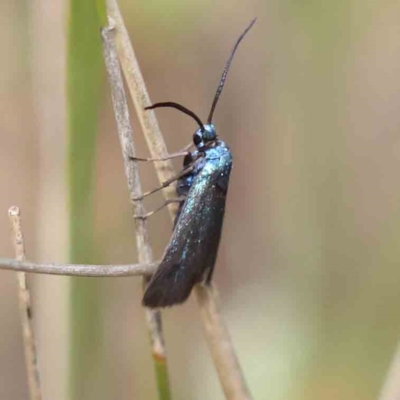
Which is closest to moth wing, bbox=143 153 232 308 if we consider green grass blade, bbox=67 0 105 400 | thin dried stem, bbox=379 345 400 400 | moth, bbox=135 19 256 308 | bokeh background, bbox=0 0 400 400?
moth, bbox=135 19 256 308

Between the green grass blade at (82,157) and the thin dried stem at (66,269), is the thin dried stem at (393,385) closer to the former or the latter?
the thin dried stem at (66,269)

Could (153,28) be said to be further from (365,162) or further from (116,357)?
(116,357)

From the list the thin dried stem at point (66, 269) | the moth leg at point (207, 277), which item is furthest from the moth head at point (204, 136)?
the thin dried stem at point (66, 269)

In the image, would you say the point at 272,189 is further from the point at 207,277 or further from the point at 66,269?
the point at 66,269

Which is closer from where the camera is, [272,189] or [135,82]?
[135,82]

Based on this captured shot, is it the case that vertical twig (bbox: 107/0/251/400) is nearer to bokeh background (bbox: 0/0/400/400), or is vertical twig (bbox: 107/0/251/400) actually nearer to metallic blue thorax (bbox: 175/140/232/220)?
metallic blue thorax (bbox: 175/140/232/220)

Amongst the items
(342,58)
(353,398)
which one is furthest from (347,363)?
(342,58)

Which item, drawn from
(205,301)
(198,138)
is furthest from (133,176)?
(198,138)
